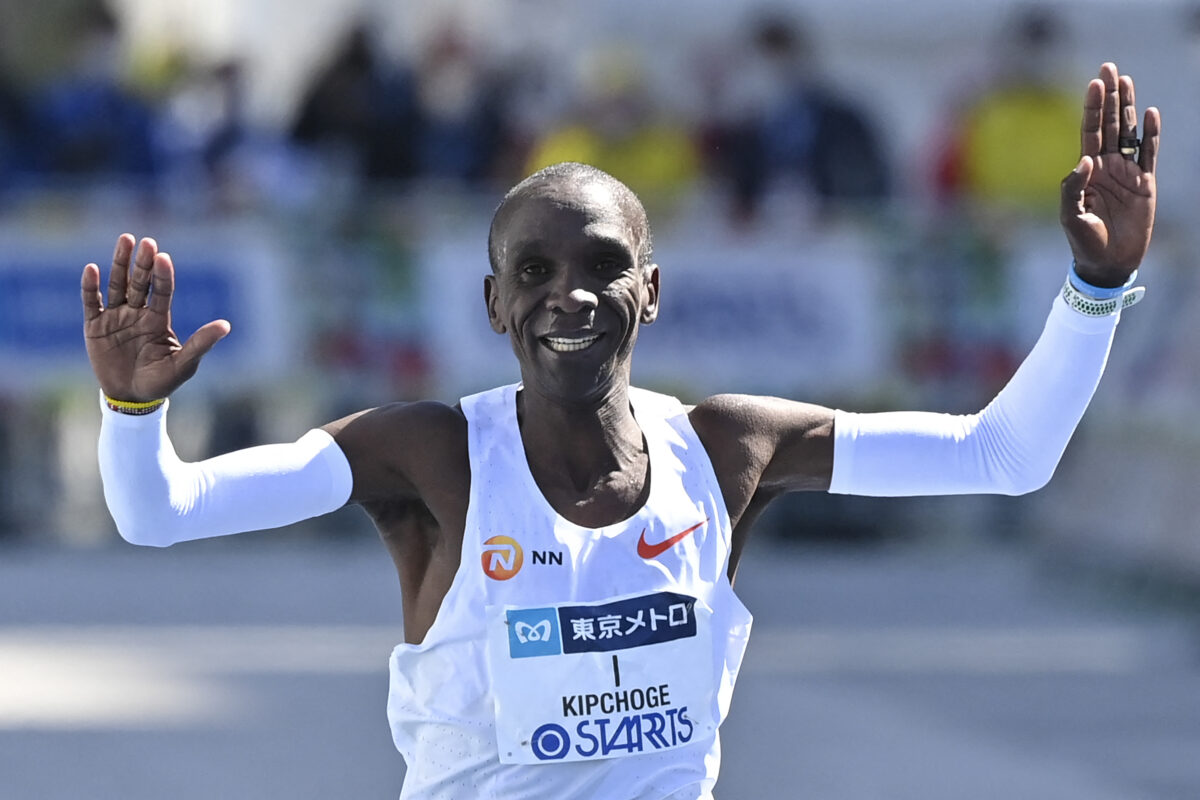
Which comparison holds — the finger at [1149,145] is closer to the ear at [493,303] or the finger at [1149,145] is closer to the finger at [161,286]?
the ear at [493,303]

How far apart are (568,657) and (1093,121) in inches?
49.4

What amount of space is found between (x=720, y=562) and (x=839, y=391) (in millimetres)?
10310

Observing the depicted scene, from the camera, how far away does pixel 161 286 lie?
141 inches

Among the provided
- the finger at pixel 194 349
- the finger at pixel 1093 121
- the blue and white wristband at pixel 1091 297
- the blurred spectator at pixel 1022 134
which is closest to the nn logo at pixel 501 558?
the finger at pixel 194 349

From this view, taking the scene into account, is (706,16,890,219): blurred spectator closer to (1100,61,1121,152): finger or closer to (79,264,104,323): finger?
(1100,61,1121,152): finger

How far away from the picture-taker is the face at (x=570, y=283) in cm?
357

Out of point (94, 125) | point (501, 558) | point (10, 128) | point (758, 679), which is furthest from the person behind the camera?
point (10, 128)

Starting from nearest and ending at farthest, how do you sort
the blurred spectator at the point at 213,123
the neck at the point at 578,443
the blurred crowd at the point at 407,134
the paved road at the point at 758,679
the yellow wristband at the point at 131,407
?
the yellow wristband at the point at 131,407, the neck at the point at 578,443, the paved road at the point at 758,679, the blurred crowd at the point at 407,134, the blurred spectator at the point at 213,123

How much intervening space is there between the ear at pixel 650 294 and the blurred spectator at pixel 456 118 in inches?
415

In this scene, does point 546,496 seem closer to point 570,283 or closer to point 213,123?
point 570,283

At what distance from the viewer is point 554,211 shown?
3.59m

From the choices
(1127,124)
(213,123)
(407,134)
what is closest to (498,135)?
(407,134)

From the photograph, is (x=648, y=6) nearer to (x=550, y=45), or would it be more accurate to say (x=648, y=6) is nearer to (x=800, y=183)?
(x=550, y=45)

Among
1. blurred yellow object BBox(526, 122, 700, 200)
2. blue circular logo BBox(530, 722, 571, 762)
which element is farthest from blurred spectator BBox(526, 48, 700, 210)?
blue circular logo BBox(530, 722, 571, 762)
